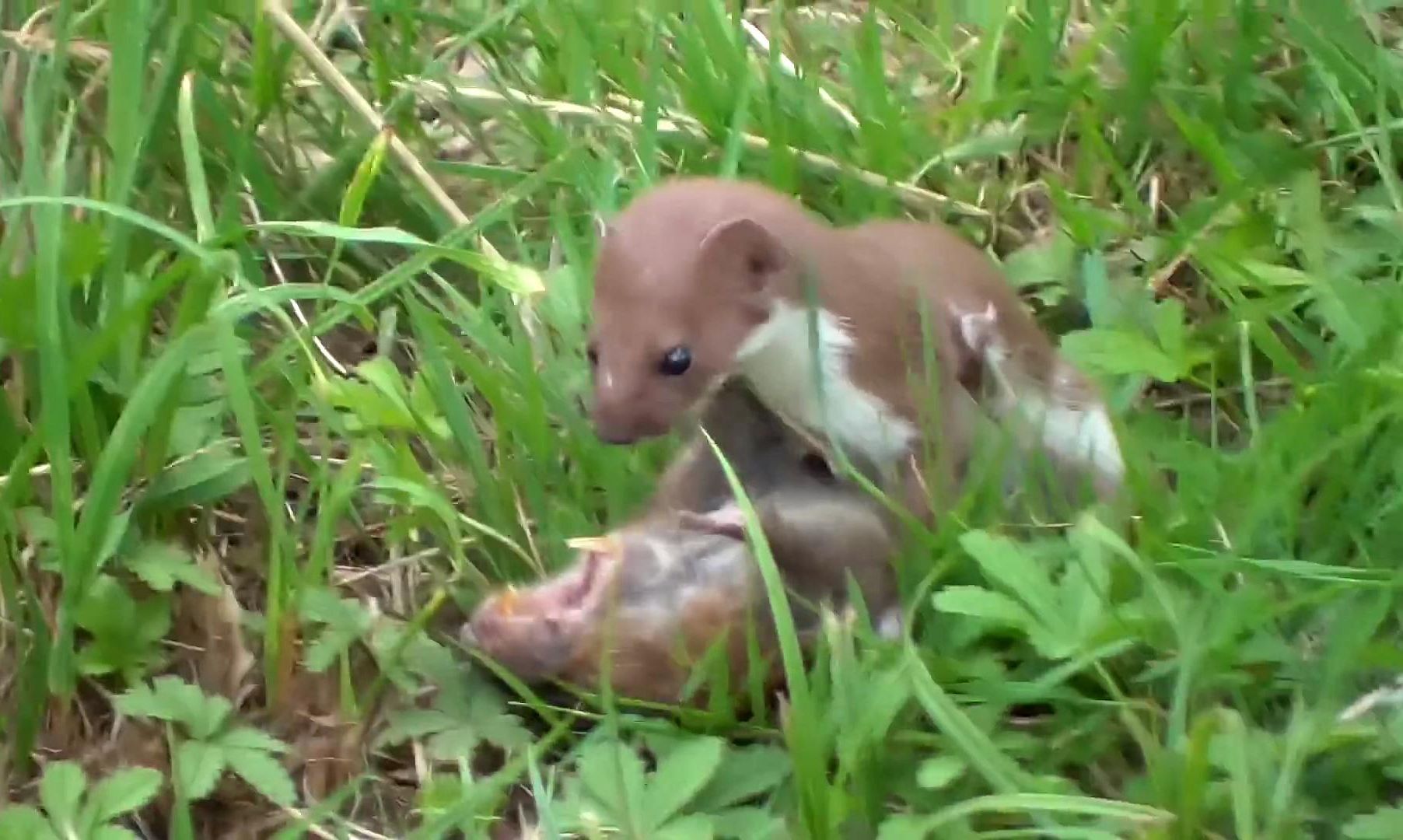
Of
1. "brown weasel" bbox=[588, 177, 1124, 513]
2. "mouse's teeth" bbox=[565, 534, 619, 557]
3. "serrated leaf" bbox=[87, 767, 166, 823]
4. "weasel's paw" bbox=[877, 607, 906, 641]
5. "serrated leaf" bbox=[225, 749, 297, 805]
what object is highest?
"brown weasel" bbox=[588, 177, 1124, 513]

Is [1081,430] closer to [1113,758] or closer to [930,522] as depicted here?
[930,522]

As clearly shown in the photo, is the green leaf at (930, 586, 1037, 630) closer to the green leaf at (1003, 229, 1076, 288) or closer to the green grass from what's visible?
the green grass

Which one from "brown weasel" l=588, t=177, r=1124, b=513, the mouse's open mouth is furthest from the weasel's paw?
the mouse's open mouth

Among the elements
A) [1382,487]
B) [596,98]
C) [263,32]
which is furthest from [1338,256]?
[263,32]

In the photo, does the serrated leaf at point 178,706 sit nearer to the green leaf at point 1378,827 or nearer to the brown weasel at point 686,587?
the brown weasel at point 686,587

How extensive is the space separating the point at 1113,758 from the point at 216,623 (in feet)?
3.09

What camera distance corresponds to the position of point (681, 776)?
1.66 m

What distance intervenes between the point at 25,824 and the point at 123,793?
0.29 feet

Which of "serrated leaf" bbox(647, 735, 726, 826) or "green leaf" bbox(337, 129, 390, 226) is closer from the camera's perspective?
"serrated leaf" bbox(647, 735, 726, 826)

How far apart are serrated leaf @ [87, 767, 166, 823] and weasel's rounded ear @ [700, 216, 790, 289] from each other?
78 cm

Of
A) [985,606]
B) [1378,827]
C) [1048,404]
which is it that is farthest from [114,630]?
[1378,827]

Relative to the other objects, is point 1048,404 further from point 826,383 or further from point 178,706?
point 178,706

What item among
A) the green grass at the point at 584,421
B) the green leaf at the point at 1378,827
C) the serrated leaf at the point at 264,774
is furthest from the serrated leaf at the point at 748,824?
the green leaf at the point at 1378,827

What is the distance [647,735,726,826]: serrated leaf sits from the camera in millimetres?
1632
